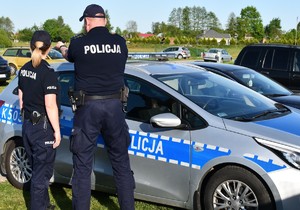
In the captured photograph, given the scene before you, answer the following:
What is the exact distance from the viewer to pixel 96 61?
3.65 m

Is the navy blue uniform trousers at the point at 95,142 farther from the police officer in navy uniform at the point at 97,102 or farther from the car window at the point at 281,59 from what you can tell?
the car window at the point at 281,59

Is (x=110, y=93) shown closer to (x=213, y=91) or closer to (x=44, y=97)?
(x=44, y=97)

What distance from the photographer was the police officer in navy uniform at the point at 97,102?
3670 mm

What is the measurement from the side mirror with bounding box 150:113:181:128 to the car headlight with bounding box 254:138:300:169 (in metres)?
0.78

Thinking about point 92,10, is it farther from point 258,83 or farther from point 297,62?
point 297,62

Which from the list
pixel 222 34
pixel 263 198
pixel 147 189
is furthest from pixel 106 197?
pixel 222 34

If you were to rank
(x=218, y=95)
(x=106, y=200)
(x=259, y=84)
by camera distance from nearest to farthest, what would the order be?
(x=218, y=95) < (x=106, y=200) < (x=259, y=84)

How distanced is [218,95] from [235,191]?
1145 mm

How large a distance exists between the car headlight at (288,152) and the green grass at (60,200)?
1.38m

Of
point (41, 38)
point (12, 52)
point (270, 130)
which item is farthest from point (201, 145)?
point (12, 52)

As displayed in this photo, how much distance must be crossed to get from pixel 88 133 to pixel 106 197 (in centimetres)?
145

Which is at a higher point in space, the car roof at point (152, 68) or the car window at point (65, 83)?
the car roof at point (152, 68)

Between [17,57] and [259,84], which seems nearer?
[259,84]

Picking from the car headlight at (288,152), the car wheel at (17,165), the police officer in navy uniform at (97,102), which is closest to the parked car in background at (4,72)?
the car wheel at (17,165)
